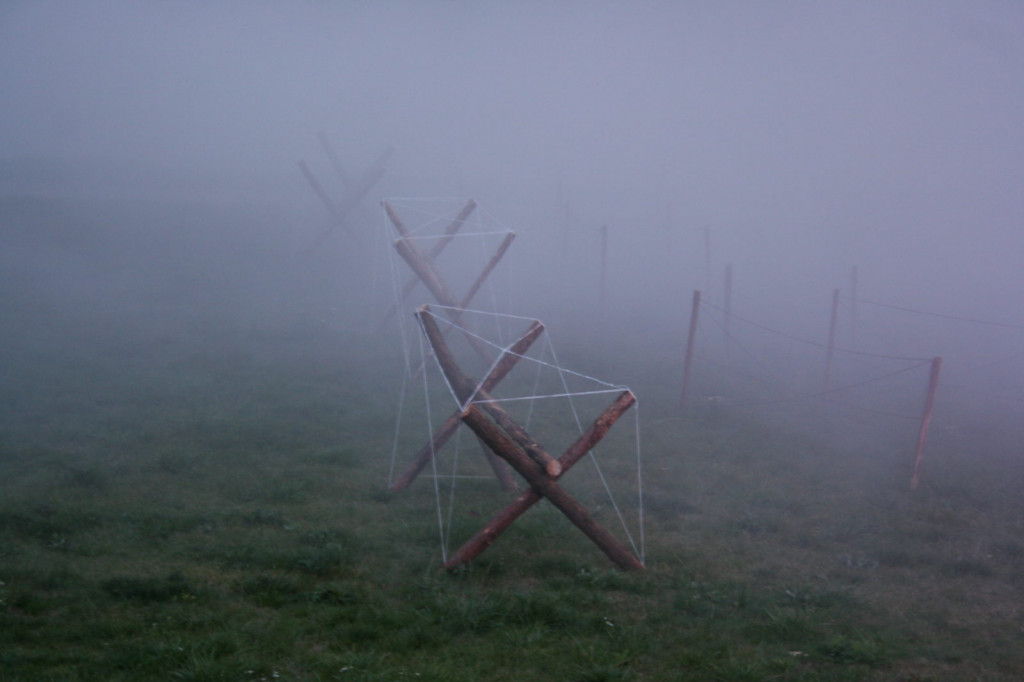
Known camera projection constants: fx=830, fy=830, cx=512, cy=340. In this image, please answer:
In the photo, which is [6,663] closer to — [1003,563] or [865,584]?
[865,584]

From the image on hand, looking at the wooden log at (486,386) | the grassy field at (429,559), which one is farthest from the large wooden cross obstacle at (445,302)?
the grassy field at (429,559)

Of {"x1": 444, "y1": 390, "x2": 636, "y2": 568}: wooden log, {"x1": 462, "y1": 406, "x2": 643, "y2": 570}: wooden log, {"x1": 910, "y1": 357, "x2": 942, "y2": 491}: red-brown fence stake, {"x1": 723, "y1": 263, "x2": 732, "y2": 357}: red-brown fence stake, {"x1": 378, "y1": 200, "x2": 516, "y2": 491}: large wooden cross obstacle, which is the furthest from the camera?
{"x1": 723, "y1": 263, "x2": 732, "y2": 357}: red-brown fence stake

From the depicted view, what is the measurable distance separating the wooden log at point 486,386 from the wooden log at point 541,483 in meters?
1.29

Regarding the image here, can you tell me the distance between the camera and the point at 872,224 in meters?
38.7

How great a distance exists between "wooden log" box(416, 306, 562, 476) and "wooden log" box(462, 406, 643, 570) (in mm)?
98


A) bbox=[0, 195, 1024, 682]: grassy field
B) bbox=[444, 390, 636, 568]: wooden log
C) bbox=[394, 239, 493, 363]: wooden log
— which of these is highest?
bbox=[394, 239, 493, 363]: wooden log

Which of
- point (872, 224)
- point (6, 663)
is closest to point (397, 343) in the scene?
point (6, 663)

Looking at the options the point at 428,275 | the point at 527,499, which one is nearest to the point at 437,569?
the point at 527,499

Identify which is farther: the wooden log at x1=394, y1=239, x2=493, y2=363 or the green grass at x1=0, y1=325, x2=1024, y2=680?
the wooden log at x1=394, y1=239, x2=493, y2=363

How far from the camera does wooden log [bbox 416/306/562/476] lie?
21.5ft

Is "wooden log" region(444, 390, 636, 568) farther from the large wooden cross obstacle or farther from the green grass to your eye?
the large wooden cross obstacle

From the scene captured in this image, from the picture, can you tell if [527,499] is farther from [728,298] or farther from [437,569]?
[728,298]

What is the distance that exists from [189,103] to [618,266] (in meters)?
17.6

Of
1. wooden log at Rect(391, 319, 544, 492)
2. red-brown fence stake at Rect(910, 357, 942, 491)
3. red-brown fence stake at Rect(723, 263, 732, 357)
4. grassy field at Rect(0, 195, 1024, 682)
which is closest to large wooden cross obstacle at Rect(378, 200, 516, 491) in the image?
wooden log at Rect(391, 319, 544, 492)
